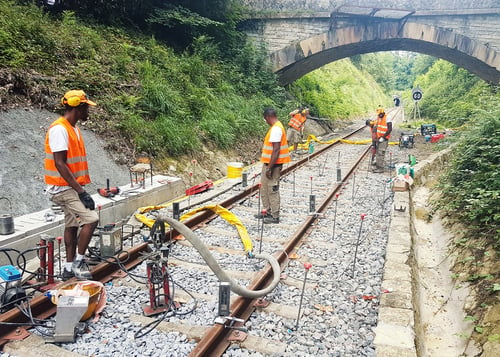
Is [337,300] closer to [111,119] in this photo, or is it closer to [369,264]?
[369,264]

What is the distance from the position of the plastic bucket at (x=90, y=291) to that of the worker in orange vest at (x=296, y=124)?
32.4ft

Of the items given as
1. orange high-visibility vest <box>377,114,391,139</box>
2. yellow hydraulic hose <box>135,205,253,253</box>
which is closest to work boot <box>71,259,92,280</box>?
yellow hydraulic hose <box>135,205,253,253</box>

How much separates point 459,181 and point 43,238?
22.2ft

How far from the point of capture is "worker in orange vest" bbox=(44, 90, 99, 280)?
12.6ft

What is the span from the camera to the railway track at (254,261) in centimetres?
345

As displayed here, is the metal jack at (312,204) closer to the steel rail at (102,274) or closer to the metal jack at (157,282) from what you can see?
the steel rail at (102,274)

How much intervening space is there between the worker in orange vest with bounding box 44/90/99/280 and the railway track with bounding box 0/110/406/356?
324 mm

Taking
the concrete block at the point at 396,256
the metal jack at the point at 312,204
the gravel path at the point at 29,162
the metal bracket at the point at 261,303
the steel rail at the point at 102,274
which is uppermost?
the gravel path at the point at 29,162

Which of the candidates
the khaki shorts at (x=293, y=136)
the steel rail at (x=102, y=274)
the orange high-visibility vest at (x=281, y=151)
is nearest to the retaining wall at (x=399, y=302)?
the steel rail at (x=102, y=274)

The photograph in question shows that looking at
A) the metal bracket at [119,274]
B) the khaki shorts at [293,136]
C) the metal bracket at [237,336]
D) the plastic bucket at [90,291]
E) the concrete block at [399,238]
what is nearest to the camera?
the metal bracket at [237,336]

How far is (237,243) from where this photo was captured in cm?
566

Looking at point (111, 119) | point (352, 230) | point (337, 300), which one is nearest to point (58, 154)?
point (337, 300)

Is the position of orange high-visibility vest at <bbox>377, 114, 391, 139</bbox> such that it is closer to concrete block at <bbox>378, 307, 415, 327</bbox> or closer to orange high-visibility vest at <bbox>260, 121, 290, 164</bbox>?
orange high-visibility vest at <bbox>260, 121, 290, 164</bbox>

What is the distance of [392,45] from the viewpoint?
21359 millimetres
